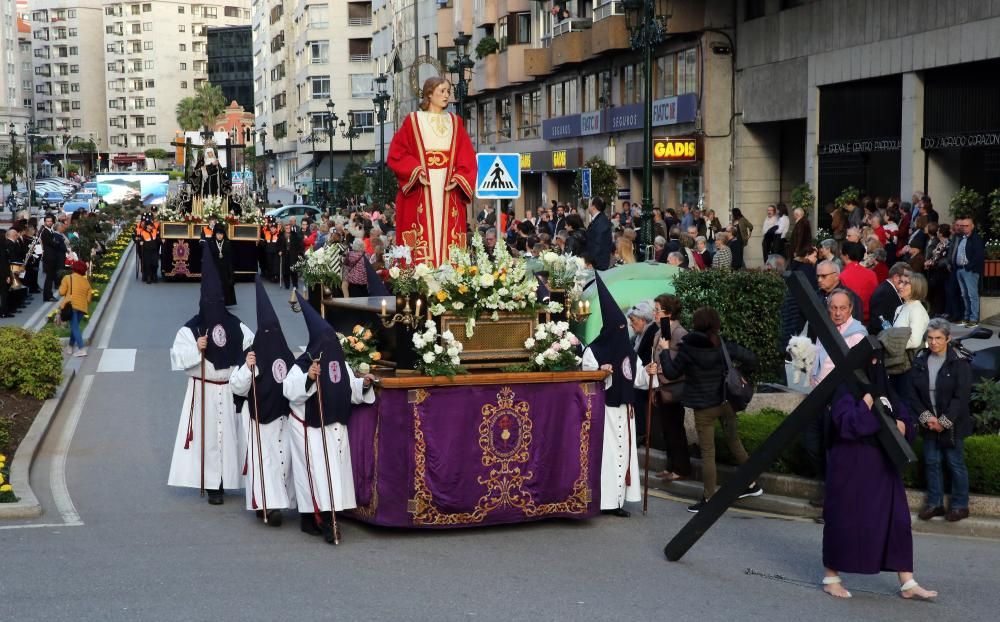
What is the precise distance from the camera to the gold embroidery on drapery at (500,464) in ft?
32.1

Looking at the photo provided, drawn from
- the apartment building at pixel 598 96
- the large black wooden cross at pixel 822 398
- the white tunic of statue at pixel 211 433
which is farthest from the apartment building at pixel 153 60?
the large black wooden cross at pixel 822 398

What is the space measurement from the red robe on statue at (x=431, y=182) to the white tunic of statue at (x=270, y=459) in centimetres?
283

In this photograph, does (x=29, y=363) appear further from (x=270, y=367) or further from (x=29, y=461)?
(x=270, y=367)

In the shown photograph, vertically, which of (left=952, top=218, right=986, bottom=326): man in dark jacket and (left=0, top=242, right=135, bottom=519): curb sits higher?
(left=952, top=218, right=986, bottom=326): man in dark jacket

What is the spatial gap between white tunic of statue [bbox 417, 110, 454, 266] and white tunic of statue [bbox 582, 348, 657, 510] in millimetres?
2761

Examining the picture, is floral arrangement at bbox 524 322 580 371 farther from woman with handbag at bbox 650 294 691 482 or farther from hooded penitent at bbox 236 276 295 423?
hooded penitent at bbox 236 276 295 423

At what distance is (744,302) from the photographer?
46.3ft

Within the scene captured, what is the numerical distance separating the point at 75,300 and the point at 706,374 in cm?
1289

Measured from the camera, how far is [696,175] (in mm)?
36281

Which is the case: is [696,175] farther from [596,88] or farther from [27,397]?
[27,397]

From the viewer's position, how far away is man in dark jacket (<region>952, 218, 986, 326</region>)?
19156 mm

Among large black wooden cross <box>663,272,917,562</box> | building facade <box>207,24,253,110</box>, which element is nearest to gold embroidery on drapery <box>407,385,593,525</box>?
large black wooden cross <box>663,272,917,562</box>

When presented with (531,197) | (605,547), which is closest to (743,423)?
(605,547)

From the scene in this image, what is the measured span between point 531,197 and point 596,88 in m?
12.2
